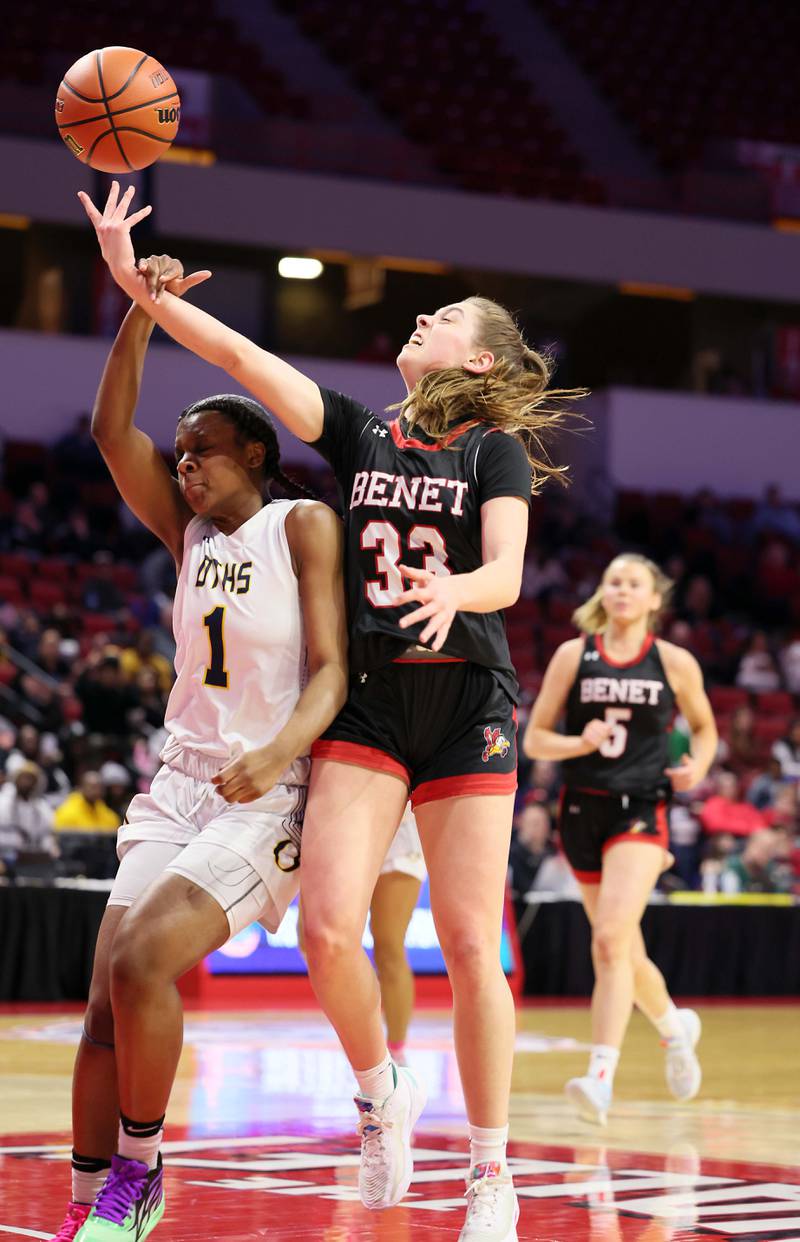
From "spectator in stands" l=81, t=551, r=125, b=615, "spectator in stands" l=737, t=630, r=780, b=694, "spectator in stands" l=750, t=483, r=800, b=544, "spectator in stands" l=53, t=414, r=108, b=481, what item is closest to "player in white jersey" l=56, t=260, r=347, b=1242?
"spectator in stands" l=81, t=551, r=125, b=615

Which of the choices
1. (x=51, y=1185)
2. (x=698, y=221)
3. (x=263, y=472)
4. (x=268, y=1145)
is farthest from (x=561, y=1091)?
(x=698, y=221)

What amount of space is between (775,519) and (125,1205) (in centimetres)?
1888

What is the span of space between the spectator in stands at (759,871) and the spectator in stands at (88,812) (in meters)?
4.87

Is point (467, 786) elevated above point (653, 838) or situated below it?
above

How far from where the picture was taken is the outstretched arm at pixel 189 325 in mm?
3852

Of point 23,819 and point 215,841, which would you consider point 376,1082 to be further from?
point 23,819

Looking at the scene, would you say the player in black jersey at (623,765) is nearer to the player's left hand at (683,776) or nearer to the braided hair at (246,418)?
the player's left hand at (683,776)

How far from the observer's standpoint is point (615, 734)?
7.27 m

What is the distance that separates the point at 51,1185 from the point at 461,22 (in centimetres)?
2235

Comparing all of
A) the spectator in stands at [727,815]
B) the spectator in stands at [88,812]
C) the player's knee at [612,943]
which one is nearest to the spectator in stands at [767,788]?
the spectator in stands at [727,815]

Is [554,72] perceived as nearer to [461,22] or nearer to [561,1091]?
[461,22]

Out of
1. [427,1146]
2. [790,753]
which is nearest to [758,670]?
[790,753]

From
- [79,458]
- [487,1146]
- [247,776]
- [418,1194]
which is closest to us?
[247,776]

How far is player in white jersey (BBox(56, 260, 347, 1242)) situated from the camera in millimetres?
3551
